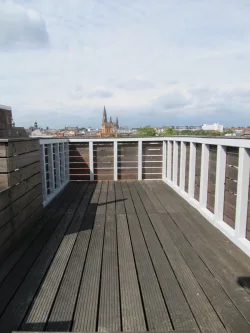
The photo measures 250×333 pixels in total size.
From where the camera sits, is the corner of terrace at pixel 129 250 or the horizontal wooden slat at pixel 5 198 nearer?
the corner of terrace at pixel 129 250

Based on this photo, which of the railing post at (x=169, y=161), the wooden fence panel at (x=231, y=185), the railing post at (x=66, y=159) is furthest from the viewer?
the railing post at (x=66, y=159)

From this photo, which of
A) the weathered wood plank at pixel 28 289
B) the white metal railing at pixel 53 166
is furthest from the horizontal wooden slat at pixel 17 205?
the white metal railing at pixel 53 166

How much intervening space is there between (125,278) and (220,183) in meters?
1.64

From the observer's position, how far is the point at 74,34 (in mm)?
7426

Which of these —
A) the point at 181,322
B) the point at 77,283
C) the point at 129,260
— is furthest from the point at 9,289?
the point at 181,322

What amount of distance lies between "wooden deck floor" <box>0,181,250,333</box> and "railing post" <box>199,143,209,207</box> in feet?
1.08

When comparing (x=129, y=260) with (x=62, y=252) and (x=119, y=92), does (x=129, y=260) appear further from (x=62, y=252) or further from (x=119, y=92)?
(x=119, y=92)

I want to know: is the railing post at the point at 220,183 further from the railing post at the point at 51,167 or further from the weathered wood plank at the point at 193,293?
the railing post at the point at 51,167

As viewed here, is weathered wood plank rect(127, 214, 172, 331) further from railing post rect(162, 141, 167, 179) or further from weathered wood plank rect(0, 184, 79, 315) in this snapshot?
railing post rect(162, 141, 167, 179)

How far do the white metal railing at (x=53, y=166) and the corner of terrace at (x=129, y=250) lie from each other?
0.13 ft

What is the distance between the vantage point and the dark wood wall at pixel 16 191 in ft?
7.16

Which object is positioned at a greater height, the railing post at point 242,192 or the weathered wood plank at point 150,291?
the railing post at point 242,192

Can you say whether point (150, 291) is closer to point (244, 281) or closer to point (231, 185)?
point (244, 281)

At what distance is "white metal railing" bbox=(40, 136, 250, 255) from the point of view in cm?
233
